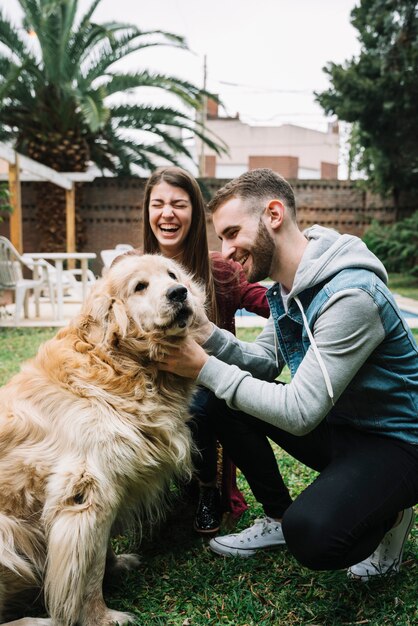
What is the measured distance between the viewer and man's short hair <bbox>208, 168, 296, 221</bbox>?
2.13 metres

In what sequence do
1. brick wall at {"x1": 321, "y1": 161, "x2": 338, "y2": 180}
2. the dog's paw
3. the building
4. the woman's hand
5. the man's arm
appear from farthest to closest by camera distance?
brick wall at {"x1": 321, "y1": 161, "x2": 338, "y2": 180}, the building, the dog's paw, the woman's hand, the man's arm

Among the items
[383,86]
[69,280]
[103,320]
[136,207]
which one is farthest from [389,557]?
[136,207]

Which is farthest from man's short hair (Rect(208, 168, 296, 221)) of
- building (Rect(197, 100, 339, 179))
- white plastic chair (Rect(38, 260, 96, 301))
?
building (Rect(197, 100, 339, 179))

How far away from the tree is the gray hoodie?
44.7ft

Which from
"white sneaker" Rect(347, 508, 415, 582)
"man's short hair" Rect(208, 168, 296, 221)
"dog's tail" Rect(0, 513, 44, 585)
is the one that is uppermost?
"man's short hair" Rect(208, 168, 296, 221)

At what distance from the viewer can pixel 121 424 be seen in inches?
80.0

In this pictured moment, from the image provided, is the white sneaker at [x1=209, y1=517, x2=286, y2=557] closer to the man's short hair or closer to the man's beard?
the man's beard

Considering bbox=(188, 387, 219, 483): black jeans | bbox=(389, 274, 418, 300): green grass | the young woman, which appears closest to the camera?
bbox=(188, 387, 219, 483): black jeans

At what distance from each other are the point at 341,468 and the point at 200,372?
618 mm

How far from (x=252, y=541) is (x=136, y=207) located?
15.8 metres

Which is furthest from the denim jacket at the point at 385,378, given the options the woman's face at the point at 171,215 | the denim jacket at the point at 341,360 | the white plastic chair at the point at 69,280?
the white plastic chair at the point at 69,280

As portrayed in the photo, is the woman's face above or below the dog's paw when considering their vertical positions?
above

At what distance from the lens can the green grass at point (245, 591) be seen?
200 centimetres

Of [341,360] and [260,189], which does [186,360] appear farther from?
[260,189]
